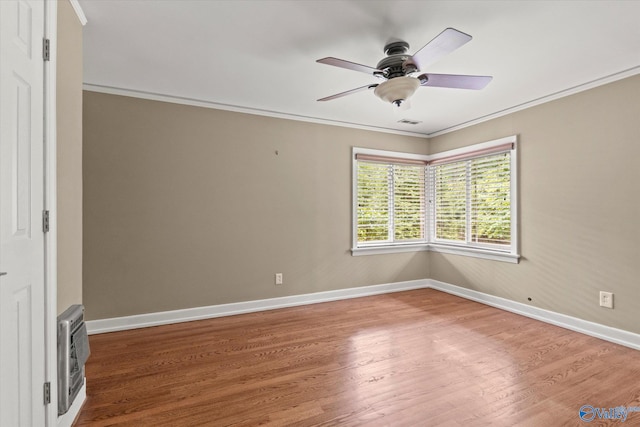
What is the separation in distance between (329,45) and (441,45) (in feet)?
2.97

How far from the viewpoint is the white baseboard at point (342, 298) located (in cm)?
306

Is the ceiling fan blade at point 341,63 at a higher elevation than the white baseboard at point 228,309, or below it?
higher

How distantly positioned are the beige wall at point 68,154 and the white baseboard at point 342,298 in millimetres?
1391

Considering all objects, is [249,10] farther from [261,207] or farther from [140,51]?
[261,207]

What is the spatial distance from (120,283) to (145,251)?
40 centimetres

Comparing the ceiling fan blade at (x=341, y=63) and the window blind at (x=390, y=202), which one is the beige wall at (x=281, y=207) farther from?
the ceiling fan blade at (x=341, y=63)

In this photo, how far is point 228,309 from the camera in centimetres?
376

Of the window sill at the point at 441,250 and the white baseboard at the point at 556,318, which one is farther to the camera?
the window sill at the point at 441,250
